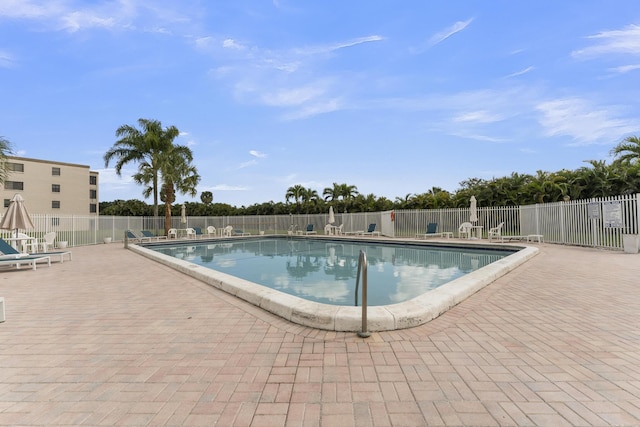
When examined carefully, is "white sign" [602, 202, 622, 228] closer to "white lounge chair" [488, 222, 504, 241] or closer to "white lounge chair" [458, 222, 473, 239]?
"white lounge chair" [488, 222, 504, 241]

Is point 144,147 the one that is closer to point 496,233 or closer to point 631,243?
point 496,233

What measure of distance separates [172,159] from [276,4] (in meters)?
17.5

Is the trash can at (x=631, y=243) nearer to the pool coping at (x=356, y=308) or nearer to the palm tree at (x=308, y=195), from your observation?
the pool coping at (x=356, y=308)

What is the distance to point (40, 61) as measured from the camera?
8.51m

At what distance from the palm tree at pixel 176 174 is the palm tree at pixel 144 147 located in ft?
1.69

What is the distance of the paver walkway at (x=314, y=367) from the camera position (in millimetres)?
1885

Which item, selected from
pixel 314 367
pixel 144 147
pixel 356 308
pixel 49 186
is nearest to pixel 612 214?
pixel 356 308

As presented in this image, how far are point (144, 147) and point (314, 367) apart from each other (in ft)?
76.7

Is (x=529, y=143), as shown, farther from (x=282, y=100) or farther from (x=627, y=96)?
(x=282, y=100)

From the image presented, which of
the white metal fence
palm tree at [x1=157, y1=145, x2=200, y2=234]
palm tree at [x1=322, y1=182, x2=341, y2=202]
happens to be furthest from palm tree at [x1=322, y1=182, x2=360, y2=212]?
palm tree at [x1=157, y1=145, x2=200, y2=234]

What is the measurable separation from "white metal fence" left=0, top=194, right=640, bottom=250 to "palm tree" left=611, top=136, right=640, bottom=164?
899 centimetres

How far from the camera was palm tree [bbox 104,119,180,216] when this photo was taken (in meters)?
20.9

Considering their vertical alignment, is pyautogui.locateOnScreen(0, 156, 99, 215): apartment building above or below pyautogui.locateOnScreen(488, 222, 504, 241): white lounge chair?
above

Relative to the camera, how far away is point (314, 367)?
2482 millimetres
